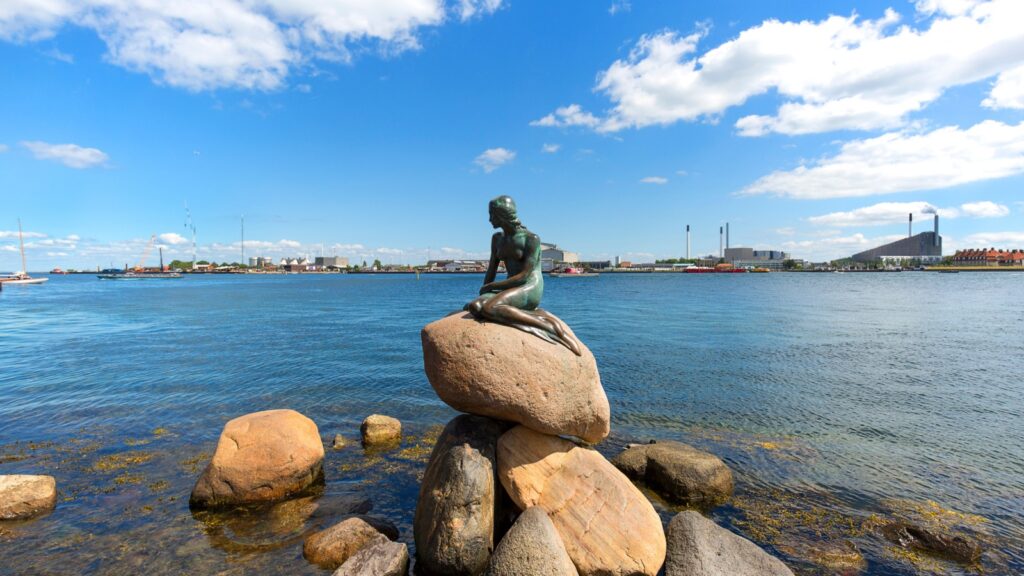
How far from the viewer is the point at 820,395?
18406 mm

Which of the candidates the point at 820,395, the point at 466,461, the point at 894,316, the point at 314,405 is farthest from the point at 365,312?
the point at 894,316

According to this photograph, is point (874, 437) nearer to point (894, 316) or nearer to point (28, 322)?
point (894, 316)

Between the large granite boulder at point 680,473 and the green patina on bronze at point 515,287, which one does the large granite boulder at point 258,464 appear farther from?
the large granite boulder at point 680,473

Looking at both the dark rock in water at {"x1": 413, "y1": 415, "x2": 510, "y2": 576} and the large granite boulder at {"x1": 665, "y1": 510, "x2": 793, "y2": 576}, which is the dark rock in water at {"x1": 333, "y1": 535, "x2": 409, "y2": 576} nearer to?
the dark rock in water at {"x1": 413, "y1": 415, "x2": 510, "y2": 576}

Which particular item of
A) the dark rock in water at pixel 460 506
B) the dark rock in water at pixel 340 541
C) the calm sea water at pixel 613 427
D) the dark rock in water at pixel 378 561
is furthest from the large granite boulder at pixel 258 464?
the dark rock in water at pixel 460 506

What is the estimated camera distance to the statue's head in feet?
28.4

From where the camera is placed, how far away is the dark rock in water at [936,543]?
796 centimetres

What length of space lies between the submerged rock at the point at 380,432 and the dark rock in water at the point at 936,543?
1114cm

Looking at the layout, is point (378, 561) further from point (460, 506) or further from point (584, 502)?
point (584, 502)

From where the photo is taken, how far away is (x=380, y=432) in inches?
516

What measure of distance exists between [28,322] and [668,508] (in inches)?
2324

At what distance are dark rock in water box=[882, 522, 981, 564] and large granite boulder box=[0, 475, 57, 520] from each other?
1582cm

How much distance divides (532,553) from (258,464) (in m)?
5.96

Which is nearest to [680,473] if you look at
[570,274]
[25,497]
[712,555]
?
[712,555]
